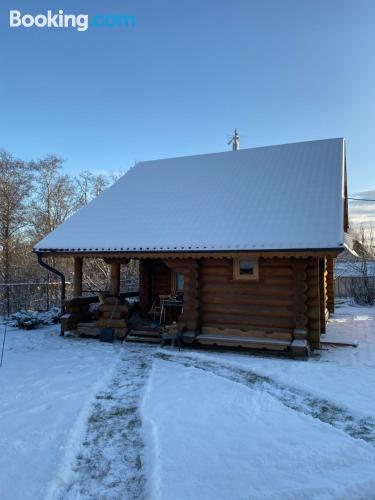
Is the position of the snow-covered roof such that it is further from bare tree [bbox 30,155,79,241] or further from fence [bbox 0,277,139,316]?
bare tree [bbox 30,155,79,241]

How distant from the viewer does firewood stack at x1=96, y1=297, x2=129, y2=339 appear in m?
10.4

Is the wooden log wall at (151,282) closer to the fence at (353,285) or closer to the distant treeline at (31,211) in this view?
the distant treeline at (31,211)

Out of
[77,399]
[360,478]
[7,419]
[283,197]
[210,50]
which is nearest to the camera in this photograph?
[360,478]

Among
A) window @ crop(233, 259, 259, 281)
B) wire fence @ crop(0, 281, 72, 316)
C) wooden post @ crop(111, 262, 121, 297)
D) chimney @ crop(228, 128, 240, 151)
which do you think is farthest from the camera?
chimney @ crop(228, 128, 240, 151)

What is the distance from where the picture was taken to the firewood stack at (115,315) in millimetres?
10398

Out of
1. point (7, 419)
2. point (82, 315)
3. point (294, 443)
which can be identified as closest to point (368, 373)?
point (294, 443)

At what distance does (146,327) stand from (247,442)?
6424 mm

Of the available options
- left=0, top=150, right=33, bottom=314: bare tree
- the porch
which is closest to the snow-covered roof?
the porch

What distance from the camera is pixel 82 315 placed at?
11.5 meters

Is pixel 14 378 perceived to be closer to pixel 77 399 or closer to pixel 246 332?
pixel 77 399

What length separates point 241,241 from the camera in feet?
29.6

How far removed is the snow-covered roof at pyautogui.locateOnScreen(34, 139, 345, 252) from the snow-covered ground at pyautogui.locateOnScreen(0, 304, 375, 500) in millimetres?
2753

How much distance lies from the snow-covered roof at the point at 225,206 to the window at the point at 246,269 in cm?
72

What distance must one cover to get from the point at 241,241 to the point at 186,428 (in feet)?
16.6
